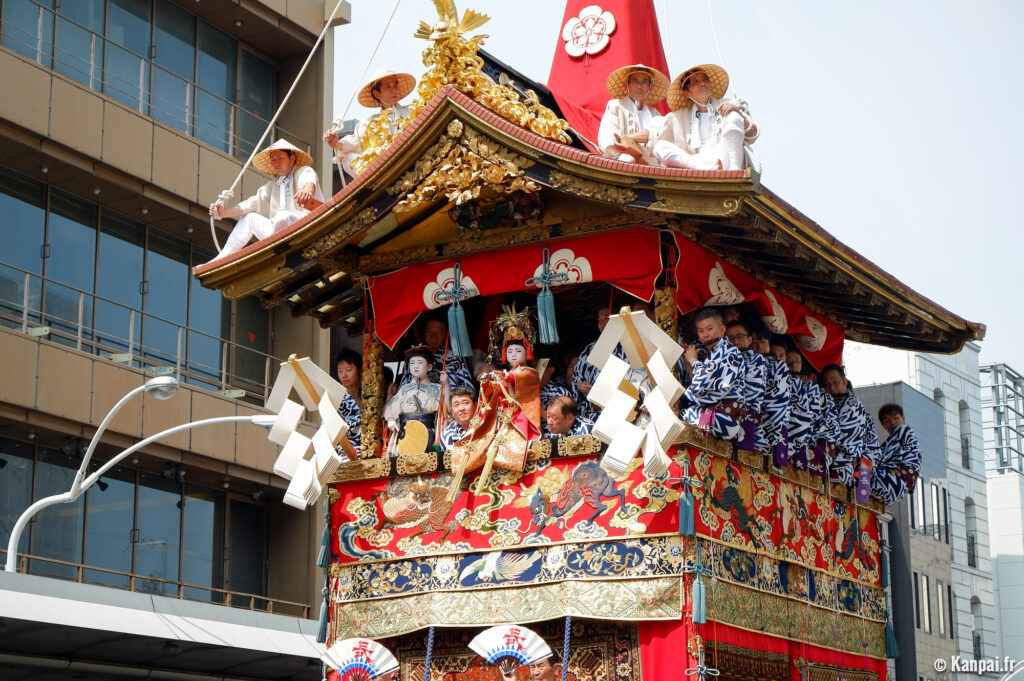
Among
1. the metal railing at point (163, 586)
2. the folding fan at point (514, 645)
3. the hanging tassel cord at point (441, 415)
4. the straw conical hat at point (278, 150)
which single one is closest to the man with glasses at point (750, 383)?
the folding fan at point (514, 645)

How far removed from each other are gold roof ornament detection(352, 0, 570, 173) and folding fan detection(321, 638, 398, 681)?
140 inches

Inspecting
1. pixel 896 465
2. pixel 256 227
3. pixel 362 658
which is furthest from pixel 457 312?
pixel 896 465

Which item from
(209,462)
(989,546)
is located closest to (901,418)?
(209,462)

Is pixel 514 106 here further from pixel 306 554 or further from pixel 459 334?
pixel 306 554

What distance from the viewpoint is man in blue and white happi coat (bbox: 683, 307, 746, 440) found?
9641 millimetres

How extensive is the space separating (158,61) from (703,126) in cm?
1516

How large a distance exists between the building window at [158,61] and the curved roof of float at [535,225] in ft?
37.6

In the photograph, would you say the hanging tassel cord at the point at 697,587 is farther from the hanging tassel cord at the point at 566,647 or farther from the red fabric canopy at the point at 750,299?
the red fabric canopy at the point at 750,299

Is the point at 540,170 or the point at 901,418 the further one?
the point at 901,418

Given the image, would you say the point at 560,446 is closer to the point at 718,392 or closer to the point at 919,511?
the point at 718,392

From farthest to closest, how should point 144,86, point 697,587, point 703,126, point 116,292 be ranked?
point 144,86 → point 116,292 → point 703,126 → point 697,587

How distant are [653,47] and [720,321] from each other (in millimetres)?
3666

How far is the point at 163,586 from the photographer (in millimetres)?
21812

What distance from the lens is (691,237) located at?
10.0 m
